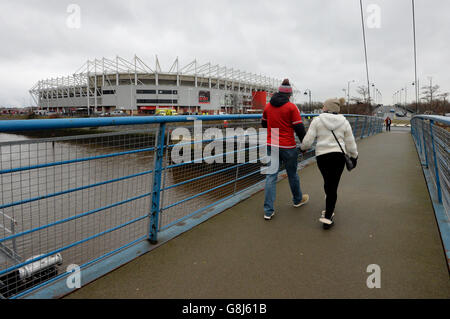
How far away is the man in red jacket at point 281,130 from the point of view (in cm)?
332

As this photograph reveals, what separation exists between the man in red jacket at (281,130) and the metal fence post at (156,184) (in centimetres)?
131

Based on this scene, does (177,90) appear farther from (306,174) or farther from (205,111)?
(306,174)

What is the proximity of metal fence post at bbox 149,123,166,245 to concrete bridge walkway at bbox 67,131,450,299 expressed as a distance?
175mm

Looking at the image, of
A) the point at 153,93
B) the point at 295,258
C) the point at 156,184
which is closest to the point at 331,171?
the point at 295,258

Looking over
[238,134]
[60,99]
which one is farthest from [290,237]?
[60,99]

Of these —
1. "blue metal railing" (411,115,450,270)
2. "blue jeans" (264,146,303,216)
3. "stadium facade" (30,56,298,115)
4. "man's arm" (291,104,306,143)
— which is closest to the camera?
"blue metal railing" (411,115,450,270)

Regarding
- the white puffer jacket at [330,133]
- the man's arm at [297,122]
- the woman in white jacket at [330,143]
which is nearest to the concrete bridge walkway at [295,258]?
the woman in white jacket at [330,143]

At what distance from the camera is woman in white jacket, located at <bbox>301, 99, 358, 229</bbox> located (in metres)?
3.09

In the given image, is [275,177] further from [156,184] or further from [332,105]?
[156,184]

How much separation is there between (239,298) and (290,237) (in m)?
1.11

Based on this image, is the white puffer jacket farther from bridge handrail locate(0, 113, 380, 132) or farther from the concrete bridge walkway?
bridge handrail locate(0, 113, 380, 132)

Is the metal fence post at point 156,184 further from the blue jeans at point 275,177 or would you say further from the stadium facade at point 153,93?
the stadium facade at point 153,93

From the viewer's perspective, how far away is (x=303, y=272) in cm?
233

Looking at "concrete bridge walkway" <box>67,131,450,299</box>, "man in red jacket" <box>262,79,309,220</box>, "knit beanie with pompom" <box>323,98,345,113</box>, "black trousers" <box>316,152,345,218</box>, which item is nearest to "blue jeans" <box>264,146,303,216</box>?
"man in red jacket" <box>262,79,309,220</box>
